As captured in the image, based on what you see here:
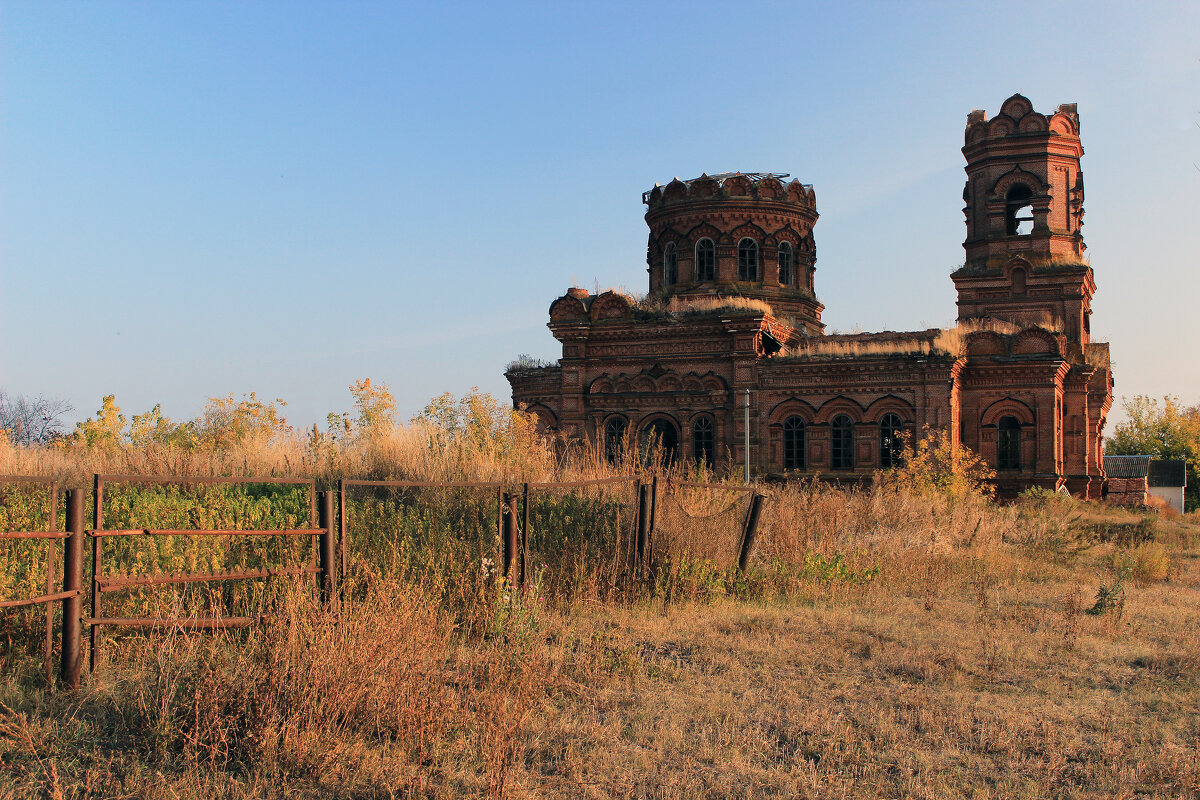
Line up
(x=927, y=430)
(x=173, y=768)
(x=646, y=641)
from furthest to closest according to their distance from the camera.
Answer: (x=927, y=430)
(x=646, y=641)
(x=173, y=768)

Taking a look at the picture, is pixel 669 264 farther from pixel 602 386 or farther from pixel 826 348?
pixel 826 348

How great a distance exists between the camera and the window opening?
33.0 metres

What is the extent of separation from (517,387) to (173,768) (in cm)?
2689

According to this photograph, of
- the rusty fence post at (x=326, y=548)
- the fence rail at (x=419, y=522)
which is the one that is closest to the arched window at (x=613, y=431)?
the fence rail at (x=419, y=522)

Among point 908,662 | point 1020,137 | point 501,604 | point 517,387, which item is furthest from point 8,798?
point 1020,137

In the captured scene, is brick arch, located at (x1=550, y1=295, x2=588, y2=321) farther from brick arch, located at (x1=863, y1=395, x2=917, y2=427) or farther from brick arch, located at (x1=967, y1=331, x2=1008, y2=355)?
brick arch, located at (x1=967, y1=331, x2=1008, y2=355)

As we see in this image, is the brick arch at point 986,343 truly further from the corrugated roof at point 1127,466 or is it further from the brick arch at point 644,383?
the corrugated roof at point 1127,466

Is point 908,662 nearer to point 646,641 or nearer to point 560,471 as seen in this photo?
point 646,641


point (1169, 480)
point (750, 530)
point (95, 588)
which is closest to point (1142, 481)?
point (1169, 480)

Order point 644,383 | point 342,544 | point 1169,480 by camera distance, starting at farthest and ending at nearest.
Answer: point 1169,480 → point 644,383 → point 342,544

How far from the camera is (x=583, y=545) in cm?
1114

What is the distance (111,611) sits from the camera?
320 inches

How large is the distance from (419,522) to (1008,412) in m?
22.4

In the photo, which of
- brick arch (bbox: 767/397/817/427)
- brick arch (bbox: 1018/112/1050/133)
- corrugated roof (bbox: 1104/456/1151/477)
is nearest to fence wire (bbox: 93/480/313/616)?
brick arch (bbox: 767/397/817/427)
